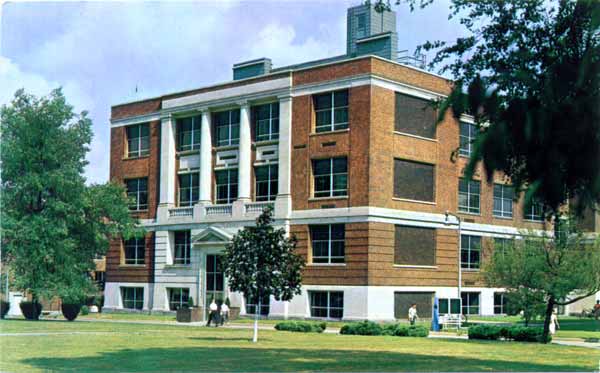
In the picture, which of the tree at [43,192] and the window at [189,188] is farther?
the window at [189,188]

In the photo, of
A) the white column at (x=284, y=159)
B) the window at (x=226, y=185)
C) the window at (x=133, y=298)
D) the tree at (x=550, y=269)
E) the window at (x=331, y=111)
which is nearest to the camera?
the tree at (x=550, y=269)

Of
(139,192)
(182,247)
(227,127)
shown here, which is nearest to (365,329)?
(227,127)

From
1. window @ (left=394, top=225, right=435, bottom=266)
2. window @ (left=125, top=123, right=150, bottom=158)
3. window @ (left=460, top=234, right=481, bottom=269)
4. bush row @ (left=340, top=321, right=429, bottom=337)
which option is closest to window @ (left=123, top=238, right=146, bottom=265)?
window @ (left=125, top=123, right=150, bottom=158)

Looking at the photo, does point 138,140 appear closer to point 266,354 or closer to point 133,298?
point 133,298

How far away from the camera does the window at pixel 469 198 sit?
2293 inches

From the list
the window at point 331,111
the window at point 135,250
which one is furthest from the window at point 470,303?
the window at point 135,250

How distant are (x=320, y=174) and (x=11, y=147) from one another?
17850mm

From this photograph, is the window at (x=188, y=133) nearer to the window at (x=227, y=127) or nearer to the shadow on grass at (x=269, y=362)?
the window at (x=227, y=127)

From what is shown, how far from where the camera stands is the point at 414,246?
2103 inches

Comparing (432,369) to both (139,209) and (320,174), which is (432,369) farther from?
(139,209)

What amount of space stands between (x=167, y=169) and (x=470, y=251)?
21.8 meters

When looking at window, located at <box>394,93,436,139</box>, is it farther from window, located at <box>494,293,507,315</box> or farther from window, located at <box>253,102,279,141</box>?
window, located at <box>494,293,507,315</box>

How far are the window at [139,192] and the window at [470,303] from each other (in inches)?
936

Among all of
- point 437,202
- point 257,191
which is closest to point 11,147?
point 257,191
